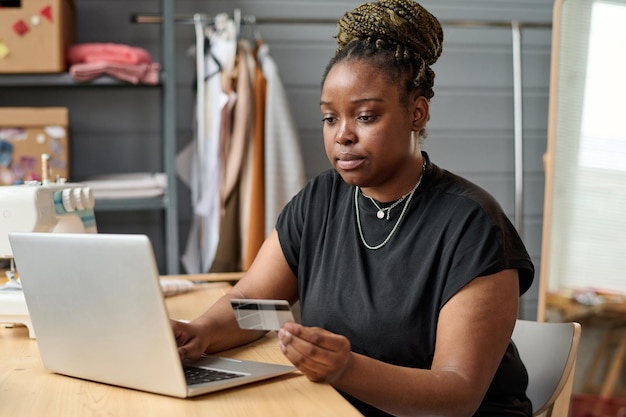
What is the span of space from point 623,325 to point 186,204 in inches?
70.8

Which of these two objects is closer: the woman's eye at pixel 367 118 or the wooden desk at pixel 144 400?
the wooden desk at pixel 144 400

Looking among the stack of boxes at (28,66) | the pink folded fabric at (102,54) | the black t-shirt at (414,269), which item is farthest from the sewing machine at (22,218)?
the pink folded fabric at (102,54)

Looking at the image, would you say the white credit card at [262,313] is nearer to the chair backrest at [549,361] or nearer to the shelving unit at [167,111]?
the chair backrest at [549,361]

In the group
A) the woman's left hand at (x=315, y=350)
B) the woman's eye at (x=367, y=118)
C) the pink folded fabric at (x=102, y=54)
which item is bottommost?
the woman's left hand at (x=315, y=350)

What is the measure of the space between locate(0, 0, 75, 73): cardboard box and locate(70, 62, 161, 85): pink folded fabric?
77mm

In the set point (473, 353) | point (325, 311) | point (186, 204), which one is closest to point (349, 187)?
point (325, 311)

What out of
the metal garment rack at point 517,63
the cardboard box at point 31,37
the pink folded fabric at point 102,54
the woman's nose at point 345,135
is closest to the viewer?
the woman's nose at point 345,135

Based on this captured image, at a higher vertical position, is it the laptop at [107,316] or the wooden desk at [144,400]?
the laptop at [107,316]

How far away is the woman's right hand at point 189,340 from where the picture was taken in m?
1.36

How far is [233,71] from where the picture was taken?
316cm

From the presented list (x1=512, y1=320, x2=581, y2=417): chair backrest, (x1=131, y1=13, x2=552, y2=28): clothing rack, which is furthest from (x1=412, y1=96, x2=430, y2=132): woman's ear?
(x1=131, y1=13, x2=552, y2=28): clothing rack

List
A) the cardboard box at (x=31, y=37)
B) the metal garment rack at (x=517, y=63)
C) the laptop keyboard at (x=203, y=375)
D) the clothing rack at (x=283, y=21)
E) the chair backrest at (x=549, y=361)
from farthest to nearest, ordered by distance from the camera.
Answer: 1. the metal garment rack at (x=517, y=63)
2. the clothing rack at (x=283, y=21)
3. the cardboard box at (x=31, y=37)
4. the chair backrest at (x=549, y=361)
5. the laptop keyboard at (x=203, y=375)

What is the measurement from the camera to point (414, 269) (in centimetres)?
146

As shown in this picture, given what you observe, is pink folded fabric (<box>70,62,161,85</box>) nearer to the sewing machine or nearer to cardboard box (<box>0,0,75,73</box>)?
cardboard box (<box>0,0,75,73</box>)
